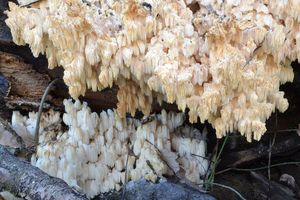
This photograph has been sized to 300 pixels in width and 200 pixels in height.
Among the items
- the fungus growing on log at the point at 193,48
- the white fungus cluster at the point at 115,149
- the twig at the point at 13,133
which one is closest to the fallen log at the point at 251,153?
the white fungus cluster at the point at 115,149

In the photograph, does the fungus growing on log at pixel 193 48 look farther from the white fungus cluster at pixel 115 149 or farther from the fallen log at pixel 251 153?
the fallen log at pixel 251 153

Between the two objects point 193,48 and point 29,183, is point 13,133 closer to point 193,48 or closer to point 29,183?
point 29,183

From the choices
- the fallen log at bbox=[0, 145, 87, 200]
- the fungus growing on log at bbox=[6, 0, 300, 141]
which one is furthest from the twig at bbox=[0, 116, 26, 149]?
the fungus growing on log at bbox=[6, 0, 300, 141]

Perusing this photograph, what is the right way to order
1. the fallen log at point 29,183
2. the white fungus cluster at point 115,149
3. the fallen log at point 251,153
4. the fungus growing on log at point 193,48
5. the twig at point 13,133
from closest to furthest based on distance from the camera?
the fallen log at point 29,183, the fungus growing on log at point 193,48, the twig at point 13,133, the white fungus cluster at point 115,149, the fallen log at point 251,153

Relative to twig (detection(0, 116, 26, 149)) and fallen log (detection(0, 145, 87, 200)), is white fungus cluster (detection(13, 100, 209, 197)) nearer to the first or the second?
twig (detection(0, 116, 26, 149))

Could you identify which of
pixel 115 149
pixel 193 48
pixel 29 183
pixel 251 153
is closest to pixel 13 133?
pixel 115 149

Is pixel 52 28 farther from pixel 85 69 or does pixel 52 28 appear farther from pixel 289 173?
pixel 289 173

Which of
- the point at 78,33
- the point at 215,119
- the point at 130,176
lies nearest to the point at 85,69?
the point at 78,33
